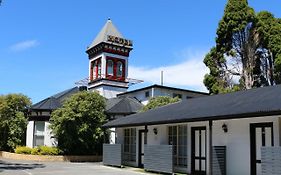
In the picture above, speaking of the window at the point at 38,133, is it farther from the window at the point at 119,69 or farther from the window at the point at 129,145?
the window at the point at 119,69

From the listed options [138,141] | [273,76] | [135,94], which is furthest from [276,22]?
[138,141]

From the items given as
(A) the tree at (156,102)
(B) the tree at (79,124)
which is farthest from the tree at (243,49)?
(B) the tree at (79,124)

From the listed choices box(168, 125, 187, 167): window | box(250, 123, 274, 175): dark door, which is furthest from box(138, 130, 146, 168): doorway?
box(250, 123, 274, 175): dark door

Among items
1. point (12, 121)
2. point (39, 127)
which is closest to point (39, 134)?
point (39, 127)

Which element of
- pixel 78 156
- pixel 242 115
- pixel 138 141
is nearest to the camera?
pixel 242 115

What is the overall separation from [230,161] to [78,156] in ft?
45.2

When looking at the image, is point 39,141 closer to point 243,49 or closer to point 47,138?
point 47,138

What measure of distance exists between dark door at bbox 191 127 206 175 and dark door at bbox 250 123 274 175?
2827 mm

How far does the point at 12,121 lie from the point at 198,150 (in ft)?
63.8

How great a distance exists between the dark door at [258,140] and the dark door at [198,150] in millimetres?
2827

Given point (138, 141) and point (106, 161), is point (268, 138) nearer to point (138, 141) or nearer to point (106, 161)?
point (138, 141)

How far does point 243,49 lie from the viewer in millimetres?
32594

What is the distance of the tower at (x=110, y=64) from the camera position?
148ft

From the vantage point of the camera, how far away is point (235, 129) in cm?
1472
